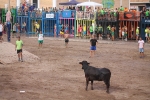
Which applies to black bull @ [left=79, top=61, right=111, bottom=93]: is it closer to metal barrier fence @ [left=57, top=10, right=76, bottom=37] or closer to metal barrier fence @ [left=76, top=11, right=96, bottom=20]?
metal barrier fence @ [left=76, top=11, right=96, bottom=20]

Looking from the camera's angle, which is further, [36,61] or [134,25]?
[134,25]

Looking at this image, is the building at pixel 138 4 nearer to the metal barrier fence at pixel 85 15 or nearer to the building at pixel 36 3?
the building at pixel 36 3

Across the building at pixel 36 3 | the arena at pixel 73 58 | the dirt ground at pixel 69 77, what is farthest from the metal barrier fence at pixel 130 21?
the building at pixel 36 3

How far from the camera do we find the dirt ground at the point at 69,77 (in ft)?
46.1

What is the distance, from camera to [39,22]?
4200 cm

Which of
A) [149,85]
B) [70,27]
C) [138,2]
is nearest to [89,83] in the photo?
[149,85]

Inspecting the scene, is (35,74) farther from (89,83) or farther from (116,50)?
(116,50)

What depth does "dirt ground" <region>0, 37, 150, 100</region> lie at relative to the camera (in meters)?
14.0

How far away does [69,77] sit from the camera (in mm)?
17516

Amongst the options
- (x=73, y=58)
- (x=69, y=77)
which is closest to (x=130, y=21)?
(x=73, y=58)

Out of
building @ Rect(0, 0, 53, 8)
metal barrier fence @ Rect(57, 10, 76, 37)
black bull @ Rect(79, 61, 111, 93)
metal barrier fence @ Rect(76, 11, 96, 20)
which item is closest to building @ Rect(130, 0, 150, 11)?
building @ Rect(0, 0, 53, 8)

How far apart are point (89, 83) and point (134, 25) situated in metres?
21.8

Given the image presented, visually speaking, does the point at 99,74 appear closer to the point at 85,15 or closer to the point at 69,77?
the point at 69,77

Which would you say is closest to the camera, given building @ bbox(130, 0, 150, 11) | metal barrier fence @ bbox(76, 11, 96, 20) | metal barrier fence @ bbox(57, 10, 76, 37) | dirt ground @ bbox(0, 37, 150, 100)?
dirt ground @ bbox(0, 37, 150, 100)
